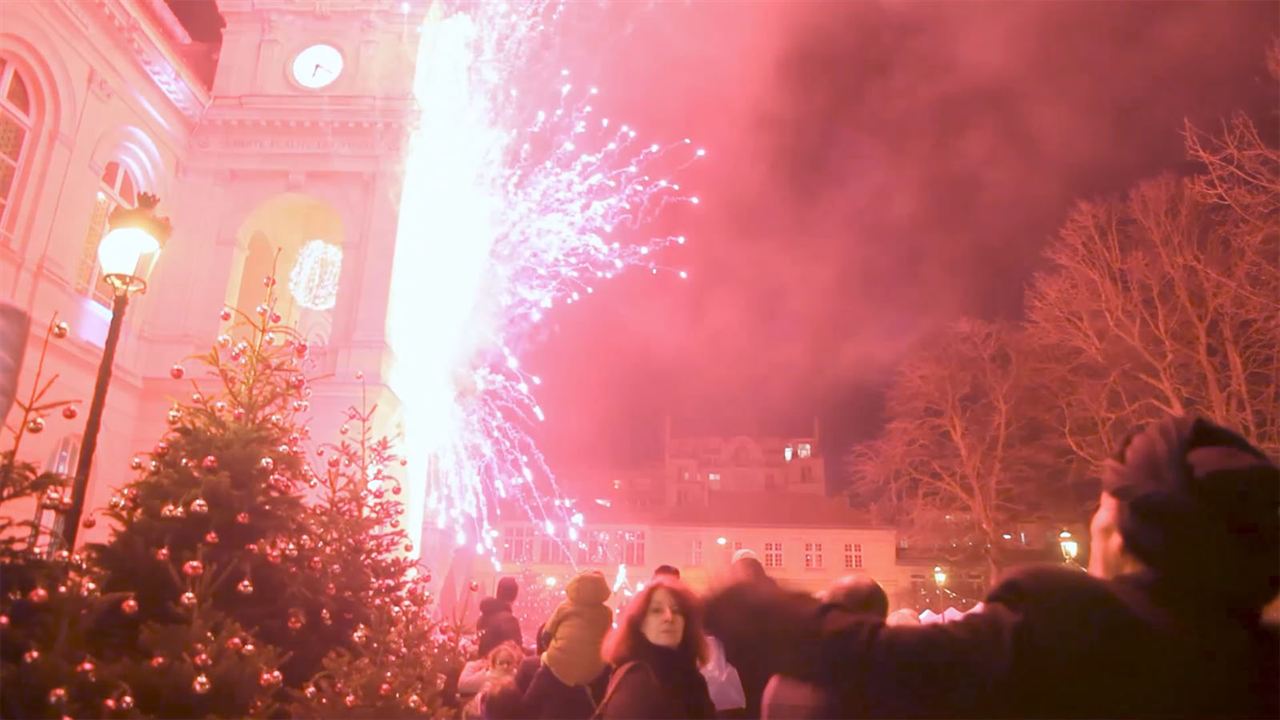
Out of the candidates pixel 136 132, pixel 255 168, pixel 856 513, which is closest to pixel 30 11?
pixel 136 132

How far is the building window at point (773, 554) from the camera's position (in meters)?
51.1

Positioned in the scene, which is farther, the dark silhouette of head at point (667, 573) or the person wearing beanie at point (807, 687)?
the dark silhouette of head at point (667, 573)

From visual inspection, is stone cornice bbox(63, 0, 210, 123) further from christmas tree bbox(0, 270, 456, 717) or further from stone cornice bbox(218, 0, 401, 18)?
christmas tree bbox(0, 270, 456, 717)

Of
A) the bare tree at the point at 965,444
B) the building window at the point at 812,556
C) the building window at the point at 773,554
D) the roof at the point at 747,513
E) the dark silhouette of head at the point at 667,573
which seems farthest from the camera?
the roof at the point at 747,513

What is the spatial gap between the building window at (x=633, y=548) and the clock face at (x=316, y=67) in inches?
1410

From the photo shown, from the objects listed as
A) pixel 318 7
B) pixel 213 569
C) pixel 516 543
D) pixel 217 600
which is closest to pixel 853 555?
pixel 516 543

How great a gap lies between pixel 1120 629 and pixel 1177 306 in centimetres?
2076

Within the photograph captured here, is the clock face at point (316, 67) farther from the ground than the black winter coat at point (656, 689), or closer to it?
farther from the ground

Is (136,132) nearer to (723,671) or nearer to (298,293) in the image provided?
(298,293)

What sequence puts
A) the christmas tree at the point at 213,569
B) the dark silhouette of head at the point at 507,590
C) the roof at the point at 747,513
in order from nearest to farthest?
the christmas tree at the point at 213,569, the dark silhouette of head at the point at 507,590, the roof at the point at 747,513

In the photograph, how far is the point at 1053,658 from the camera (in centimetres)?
204

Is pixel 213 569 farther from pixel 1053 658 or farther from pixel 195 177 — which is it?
pixel 195 177

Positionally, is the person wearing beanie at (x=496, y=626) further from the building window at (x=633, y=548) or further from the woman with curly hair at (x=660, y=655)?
the building window at (x=633, y=548)

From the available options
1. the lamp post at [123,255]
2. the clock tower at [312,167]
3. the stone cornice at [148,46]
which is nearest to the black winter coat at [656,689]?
the lamp post at [123,255]
